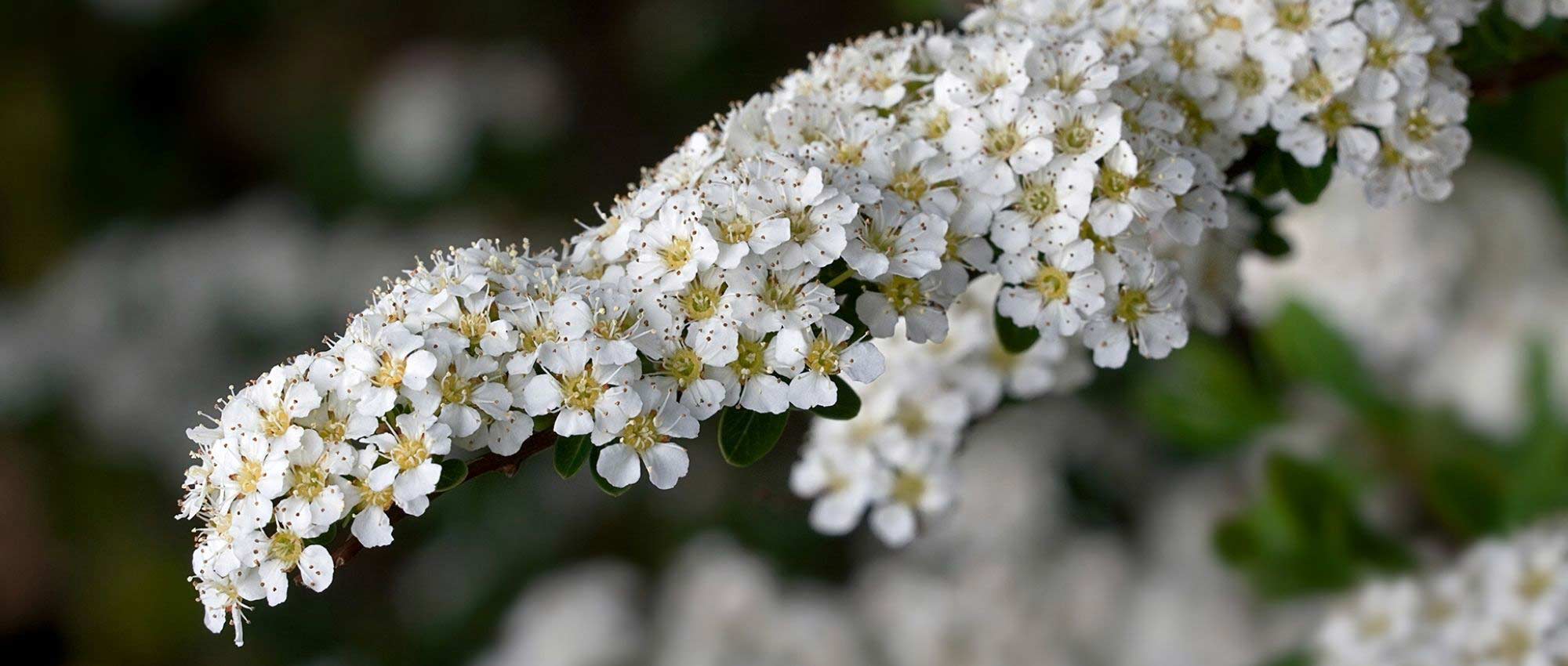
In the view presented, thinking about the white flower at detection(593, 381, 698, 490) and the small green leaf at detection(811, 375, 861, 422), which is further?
the small green leaf at detection(811, 375, 861, 422)

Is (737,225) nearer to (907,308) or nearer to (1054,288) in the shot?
(907,308)

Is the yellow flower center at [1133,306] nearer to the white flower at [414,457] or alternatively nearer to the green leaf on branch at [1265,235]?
the green leaf on branch at [1265,235]

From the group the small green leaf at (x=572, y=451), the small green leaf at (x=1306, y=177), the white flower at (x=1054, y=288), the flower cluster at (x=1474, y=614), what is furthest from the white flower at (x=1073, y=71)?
the flower cluster at (x=1474, y=614)

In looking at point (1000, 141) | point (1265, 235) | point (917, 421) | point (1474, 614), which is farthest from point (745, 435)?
point (1474, 614)

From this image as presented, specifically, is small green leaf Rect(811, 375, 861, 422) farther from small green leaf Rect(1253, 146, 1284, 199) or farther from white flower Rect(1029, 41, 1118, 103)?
small green leaf Rect(1253, 146, 1284, 199)

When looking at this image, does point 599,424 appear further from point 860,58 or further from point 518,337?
point 860,58

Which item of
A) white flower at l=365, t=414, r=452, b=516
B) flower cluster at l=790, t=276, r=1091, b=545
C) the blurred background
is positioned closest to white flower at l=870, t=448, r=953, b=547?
flower cluster at l=790, t=276, r=1091, b=545
